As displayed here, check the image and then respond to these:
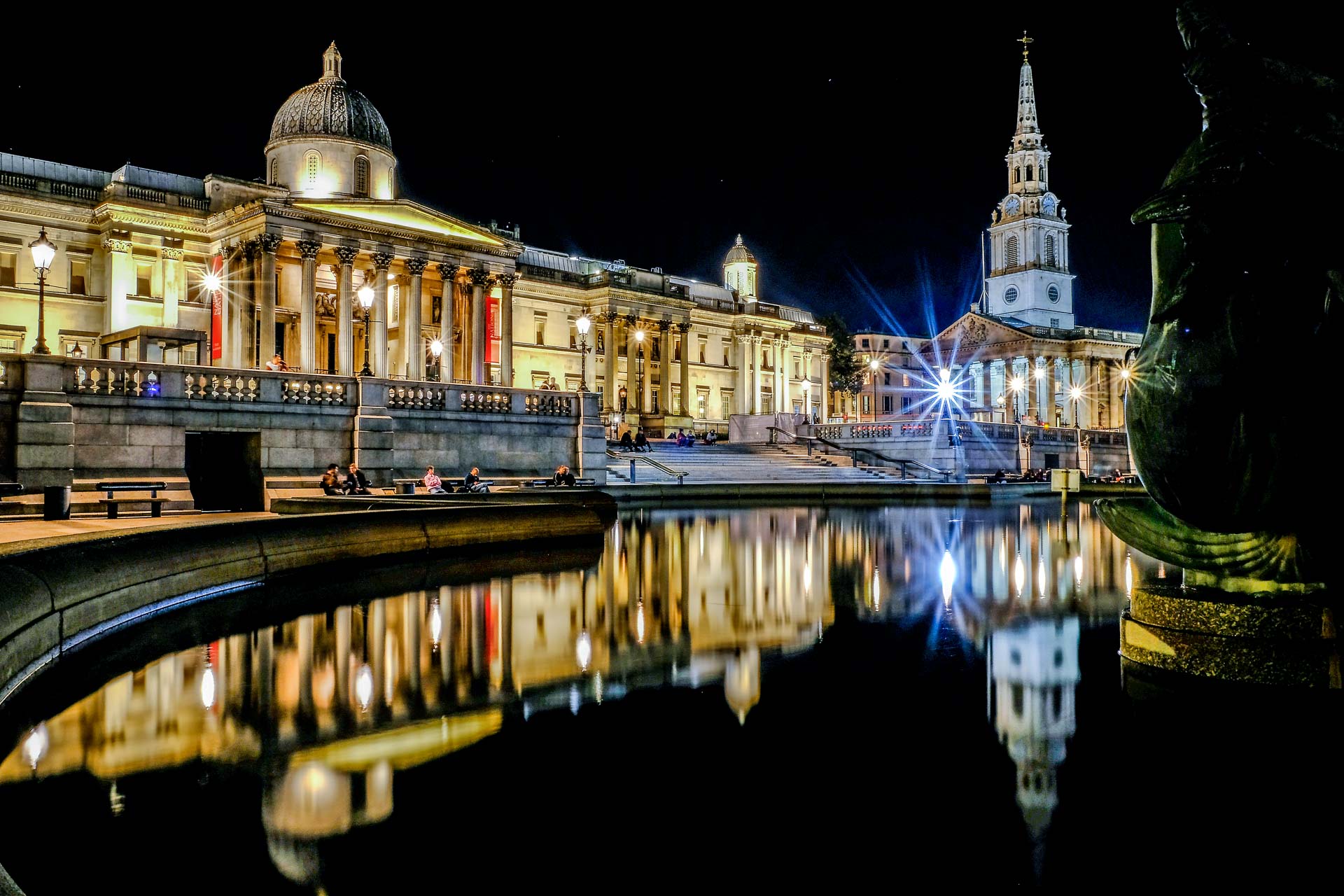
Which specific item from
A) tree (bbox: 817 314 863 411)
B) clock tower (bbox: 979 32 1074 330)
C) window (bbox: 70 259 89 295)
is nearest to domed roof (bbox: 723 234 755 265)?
tree (bbox: 817 314 863 411)

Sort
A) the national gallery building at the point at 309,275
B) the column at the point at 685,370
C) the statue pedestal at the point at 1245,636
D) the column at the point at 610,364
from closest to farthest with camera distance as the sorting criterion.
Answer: the statue pedestal at the point at 1245,636, the national gallery building at the point at 309,275, the column at the point at 610,364, the column at the point at 685,370

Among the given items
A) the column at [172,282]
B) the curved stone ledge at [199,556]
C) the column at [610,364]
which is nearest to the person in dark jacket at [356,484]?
the curved stone ledge at [199,556]

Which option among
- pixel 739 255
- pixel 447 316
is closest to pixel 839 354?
pixel 739 255

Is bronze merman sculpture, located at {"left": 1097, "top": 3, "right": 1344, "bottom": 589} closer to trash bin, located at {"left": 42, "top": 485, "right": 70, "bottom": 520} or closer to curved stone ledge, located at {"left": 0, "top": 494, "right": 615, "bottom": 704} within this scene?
curved stone ledge, located at {"left": 0, "top": 494, "right": 615, "bottom": 704}

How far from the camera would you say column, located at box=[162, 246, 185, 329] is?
2098 inches

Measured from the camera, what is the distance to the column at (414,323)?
5612cm

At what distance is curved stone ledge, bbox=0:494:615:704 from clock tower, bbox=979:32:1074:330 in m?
110

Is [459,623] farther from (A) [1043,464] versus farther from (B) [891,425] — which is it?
(A) [1043,464]

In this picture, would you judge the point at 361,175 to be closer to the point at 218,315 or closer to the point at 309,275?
the point at 309,275

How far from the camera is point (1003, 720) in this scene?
597cm

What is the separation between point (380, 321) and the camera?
5788 centimetres

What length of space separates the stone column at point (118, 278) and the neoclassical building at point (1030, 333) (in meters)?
74.7

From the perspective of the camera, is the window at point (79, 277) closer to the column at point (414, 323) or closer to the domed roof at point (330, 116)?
the domed roof at point (330, 116)

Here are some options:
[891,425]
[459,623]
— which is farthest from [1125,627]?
[891,425]
